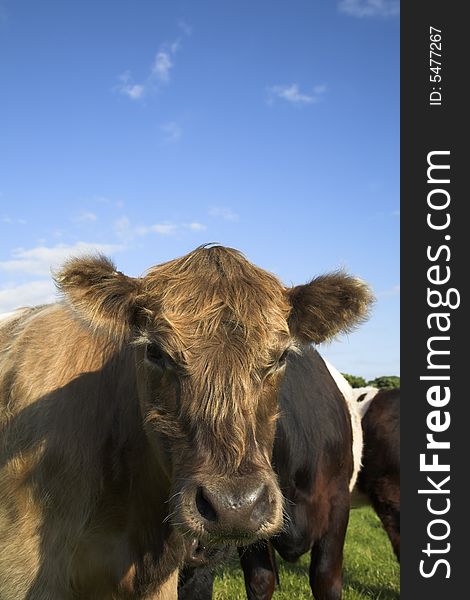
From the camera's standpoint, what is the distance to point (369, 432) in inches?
414

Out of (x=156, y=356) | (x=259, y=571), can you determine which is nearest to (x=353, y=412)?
(x=259, y=571)

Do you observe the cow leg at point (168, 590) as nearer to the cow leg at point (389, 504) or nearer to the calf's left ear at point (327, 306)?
the calf's left ear at point (327, 306)

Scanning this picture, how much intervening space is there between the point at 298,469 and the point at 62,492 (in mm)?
2840

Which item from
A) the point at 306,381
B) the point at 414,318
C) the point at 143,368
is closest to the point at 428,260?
the point at 414,318

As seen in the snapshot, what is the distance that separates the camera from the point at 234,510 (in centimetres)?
325

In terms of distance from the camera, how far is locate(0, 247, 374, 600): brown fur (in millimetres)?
3725

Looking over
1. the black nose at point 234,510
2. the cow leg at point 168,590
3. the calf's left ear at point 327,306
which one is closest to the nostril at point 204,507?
the black nose at point 234,510

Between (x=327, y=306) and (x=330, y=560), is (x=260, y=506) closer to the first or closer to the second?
(x=327, y=306)

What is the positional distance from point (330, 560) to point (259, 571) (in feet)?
2.25

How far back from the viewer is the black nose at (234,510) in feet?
10.7

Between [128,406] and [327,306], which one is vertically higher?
[327,306]

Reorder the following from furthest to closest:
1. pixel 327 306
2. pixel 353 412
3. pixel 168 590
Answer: pixel 353 412 → pixel 168 590 → pixel 327 306

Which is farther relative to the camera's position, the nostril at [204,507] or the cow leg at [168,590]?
the cow leg at [168,590]

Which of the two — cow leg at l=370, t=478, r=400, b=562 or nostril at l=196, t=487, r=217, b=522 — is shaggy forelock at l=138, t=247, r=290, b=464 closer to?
nostril at l=196, t=487, r=217, b=522
